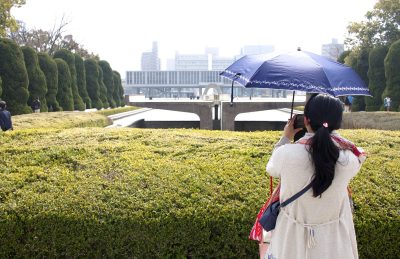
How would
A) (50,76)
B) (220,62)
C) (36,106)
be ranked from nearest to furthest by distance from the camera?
(36,106), (50,76), (220,62)

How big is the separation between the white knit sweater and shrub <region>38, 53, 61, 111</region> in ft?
75.0

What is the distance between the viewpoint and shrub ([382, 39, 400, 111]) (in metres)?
21.1

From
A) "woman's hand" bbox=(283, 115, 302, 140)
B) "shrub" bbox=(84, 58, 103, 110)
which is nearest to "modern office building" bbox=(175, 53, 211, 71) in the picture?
"shrub" bbox=(84, 58, 103, 110)

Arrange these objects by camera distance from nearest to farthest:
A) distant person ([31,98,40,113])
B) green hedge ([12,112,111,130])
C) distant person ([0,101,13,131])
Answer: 1. distant person ([0,101,13,131])
2. green hedge ([12,112,111,130])
3. distant person ([31,98,40,113])

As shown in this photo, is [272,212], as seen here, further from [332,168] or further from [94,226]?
[94,226]

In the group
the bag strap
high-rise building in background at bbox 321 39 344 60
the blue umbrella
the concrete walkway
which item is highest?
high-rise building in background at bbox 321 39 344 60

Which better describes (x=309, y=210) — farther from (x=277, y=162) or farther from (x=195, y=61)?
(x=195, y=61)

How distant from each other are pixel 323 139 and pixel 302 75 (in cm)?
100

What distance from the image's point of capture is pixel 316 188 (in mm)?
2111

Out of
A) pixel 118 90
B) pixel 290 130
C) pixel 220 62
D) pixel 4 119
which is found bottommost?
pixel 4 119

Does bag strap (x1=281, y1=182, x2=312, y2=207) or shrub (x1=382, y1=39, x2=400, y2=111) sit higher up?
shrub (x1=382, y1=39, x2=400, y2=111)

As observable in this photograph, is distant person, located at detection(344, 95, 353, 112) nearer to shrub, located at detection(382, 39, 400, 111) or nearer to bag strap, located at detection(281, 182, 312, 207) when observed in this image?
shrub, located at detection(382, 39, 400, 111)

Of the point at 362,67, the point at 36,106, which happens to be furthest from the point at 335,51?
the point at 36,106

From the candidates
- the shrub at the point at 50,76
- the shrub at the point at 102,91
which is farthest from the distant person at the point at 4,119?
the shrub at the point at 102,91
